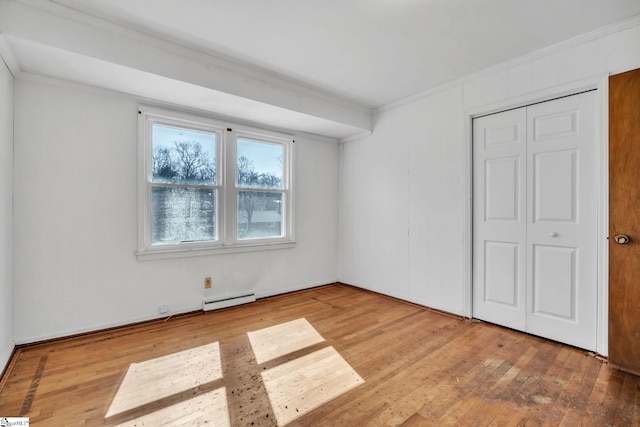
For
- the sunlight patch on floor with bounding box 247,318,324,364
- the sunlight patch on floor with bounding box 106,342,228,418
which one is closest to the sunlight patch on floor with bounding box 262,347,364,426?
the sunlight patch on floor with bounding box 247,318,324,364

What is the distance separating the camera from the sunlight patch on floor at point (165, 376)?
1.88 metres

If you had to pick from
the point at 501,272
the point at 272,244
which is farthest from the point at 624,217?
the point at 272,244

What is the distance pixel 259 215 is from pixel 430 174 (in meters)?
2.36

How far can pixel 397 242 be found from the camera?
4074 mm

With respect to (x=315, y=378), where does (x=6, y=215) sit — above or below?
above

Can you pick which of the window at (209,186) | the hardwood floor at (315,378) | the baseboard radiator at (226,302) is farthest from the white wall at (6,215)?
the baseboard radiator at (226,302)

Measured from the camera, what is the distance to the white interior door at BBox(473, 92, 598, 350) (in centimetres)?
253

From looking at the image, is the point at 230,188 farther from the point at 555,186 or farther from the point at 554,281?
the point at 554,281

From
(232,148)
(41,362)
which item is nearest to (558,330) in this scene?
(232,148)

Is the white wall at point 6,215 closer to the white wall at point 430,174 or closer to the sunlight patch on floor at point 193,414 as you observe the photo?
the sunlight patch on floor at point 193,414

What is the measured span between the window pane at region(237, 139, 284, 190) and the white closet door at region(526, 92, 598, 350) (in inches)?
121

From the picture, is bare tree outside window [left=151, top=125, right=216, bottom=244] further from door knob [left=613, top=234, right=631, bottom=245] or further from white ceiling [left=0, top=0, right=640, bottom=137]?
door knob [left=613, top=234, right=631, bottom=245]

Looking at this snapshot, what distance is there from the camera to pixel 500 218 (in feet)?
10.1

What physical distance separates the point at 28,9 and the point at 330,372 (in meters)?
3.41
